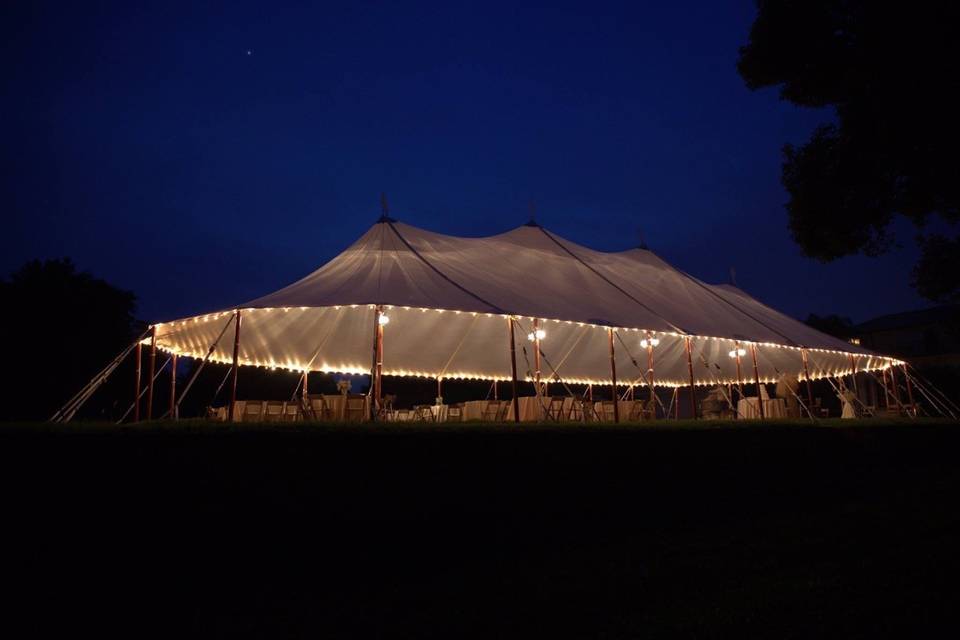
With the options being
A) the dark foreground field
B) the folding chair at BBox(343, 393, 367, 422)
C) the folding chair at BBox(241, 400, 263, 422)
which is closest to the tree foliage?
the dark foreground field

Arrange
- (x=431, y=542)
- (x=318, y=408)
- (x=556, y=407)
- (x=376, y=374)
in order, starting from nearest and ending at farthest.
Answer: (x=431, y=542)
(x=376, y=374)
(x=318, y=408)
(x=556, y=407)

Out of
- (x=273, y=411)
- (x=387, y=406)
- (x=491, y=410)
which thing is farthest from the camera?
(x=387, y=406)

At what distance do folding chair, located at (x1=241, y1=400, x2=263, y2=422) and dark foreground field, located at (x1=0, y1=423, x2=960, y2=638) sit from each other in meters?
3.72

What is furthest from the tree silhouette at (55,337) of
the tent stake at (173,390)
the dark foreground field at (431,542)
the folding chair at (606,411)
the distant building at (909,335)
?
the distant building at (909,335)

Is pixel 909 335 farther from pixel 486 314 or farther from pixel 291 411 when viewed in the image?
pixel 291 411

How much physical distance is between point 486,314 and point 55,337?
1407cm

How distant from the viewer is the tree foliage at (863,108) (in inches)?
238

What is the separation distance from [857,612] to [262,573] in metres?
3.08

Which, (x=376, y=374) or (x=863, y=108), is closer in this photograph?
(x=863, y=108)

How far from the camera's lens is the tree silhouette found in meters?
17.0

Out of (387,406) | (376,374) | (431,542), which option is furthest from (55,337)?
(431,542)

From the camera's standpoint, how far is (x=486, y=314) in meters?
8.95

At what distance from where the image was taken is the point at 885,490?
6754 mm

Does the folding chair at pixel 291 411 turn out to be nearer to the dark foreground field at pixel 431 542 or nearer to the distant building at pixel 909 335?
the dark foreground field at pixel 431 542
